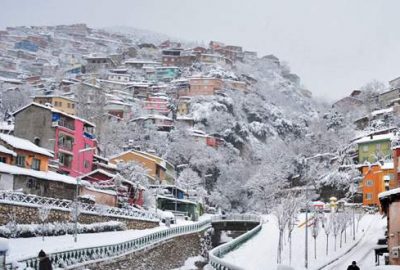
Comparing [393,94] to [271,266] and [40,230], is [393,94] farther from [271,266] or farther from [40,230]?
[40,230]

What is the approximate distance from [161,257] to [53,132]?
980 inches

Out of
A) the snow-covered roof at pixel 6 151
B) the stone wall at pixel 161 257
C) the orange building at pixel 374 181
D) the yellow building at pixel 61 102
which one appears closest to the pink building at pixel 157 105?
the yellow building at pixel 61 102

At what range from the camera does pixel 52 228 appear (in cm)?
3822

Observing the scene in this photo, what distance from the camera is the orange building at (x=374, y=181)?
81.3 meters

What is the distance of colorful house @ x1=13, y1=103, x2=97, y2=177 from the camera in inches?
2675

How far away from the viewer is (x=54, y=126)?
6806cm

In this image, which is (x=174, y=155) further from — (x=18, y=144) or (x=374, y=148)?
(x=18, y=144)

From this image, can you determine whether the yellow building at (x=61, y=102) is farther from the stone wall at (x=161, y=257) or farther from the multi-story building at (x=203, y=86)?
the stone wall at (x=161, y=257)

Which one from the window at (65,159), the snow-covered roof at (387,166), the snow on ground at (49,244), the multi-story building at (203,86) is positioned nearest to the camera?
the snow on ground at (49,244)

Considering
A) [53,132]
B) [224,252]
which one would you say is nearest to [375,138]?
[53,132]

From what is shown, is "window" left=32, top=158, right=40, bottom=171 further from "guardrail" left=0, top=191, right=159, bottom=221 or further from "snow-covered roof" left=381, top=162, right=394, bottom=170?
"snow-covered roof" left=381, top=162, right=394, bottom=170

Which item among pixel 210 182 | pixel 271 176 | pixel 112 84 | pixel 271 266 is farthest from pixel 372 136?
pixel 112 84

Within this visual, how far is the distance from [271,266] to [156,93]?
121 m

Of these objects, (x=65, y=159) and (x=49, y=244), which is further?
(x=65, y=159)
